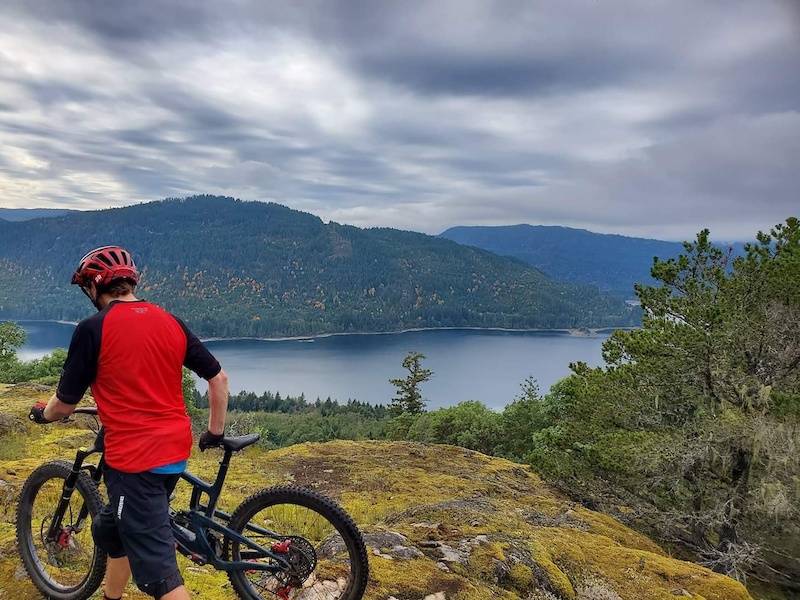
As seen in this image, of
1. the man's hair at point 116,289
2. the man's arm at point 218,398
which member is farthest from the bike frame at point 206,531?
the man's hair at point 116,289

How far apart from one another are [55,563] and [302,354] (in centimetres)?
18105

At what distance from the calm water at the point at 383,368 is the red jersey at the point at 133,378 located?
9281 centimetres

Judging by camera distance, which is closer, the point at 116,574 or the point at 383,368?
the point at 116,574

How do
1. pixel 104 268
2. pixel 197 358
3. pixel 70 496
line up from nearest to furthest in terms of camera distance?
pixel 104 268 → pixel 197 358 → pixel 70 496

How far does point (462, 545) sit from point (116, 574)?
11.7ft

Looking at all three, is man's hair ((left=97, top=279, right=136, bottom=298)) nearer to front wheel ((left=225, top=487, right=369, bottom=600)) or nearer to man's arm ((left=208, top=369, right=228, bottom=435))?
man's arm ((left=208, top=369, right=228, bottom=435))

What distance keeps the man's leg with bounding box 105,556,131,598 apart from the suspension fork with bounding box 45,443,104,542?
2.43ft

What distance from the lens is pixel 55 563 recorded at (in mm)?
4324

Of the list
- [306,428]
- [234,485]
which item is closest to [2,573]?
[234,485]

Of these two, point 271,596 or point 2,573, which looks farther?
point 2,573

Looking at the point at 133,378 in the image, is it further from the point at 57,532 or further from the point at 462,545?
the point at 462,545

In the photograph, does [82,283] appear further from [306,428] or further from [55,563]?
[306,428]

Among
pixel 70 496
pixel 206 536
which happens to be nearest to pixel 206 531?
pixel 206 536

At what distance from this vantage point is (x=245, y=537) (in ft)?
12.3
